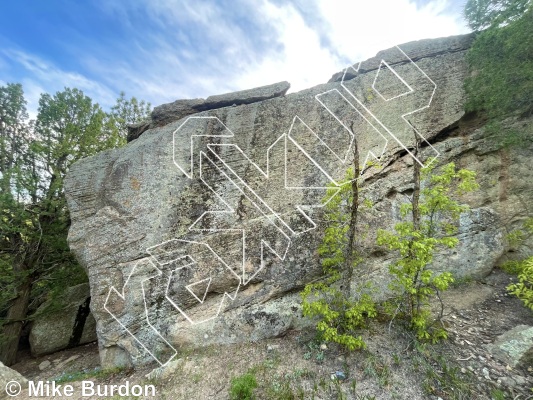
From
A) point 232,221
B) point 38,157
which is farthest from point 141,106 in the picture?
point 232,221

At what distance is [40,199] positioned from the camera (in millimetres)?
8828

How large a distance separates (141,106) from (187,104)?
281 inches

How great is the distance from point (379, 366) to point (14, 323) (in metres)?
11.5

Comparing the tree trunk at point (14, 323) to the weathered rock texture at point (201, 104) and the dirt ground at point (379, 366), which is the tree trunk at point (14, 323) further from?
the weathered rock texture at point (201, 104)

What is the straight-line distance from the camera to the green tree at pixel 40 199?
27.8 feet

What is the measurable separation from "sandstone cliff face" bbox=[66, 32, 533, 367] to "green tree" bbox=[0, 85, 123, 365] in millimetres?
2479

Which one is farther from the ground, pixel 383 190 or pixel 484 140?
pixel 484 140

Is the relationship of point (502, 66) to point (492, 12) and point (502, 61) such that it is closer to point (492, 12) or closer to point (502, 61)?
point (502, 61)

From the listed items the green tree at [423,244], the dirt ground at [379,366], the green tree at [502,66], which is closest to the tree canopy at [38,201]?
the dirt ground at [379,366]

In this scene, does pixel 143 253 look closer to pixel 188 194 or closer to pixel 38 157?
pixel 188 194

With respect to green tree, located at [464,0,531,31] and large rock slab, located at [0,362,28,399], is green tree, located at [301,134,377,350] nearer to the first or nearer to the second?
green tree, located at [464,0,531,31]

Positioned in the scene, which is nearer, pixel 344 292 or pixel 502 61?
pixel 344 292

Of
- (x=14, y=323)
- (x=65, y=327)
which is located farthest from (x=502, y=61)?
(x=14, y=323)

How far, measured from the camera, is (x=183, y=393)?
4.95 m
